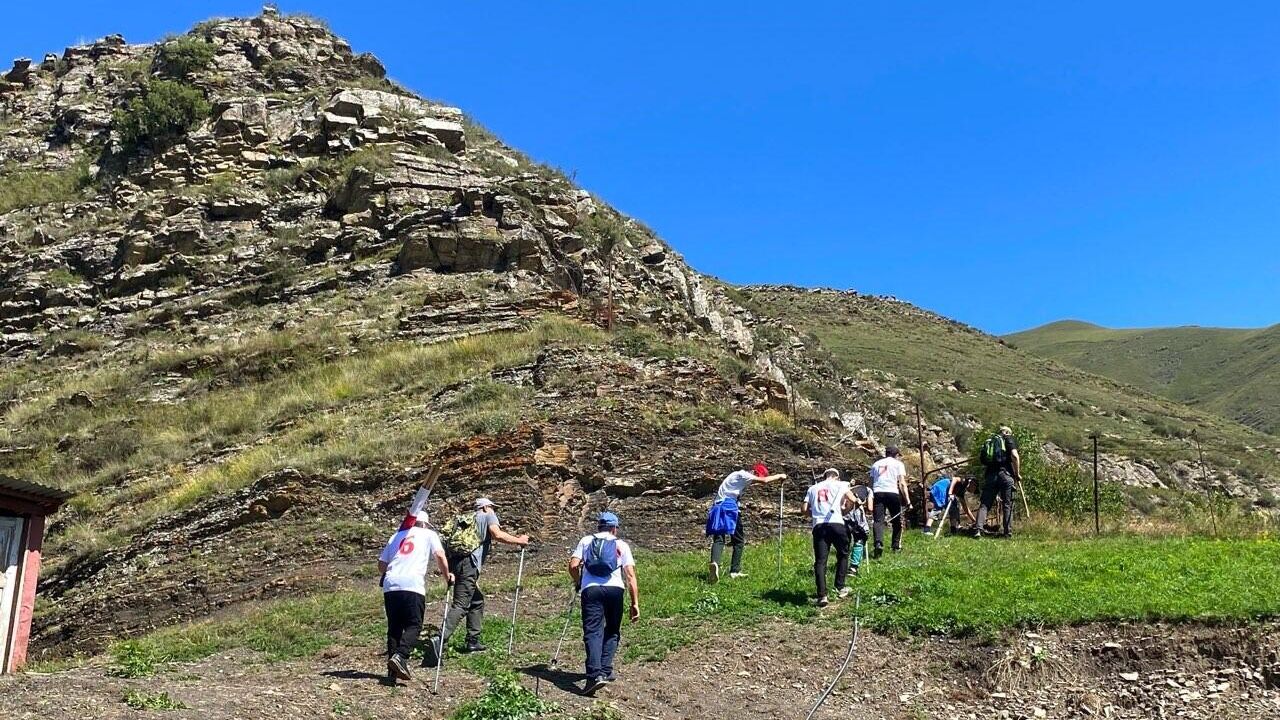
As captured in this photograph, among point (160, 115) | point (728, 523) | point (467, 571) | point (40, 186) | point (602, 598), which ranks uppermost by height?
point (160, 115)

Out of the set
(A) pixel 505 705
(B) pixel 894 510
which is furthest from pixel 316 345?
(A) pixel 505 705

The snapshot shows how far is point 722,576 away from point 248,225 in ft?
84.0

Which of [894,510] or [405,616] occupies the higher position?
[894,510]

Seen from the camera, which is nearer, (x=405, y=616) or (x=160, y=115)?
(x=405, y=616)

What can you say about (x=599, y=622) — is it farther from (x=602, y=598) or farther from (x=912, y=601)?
(x=912, y=601)

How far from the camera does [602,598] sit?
987 centimetres

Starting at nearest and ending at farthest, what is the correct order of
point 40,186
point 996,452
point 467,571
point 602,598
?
Result: 1. point 602,598
2. point 467,571
3. point 996,452
4. point 40,186

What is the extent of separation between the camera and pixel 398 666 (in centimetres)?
963

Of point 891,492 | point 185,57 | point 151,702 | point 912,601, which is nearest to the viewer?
point 151,702

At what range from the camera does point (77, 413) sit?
86.9 ft

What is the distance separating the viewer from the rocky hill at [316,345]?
746 inches

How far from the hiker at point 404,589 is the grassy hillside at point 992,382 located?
137 ft

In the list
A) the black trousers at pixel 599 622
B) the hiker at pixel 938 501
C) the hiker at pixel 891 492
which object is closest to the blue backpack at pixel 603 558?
the black trousers at pixel 599 622

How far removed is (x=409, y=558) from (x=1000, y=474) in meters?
10.9
